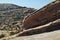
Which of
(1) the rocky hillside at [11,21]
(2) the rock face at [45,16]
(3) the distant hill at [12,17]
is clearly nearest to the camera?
(2) the rock face at [45,16]

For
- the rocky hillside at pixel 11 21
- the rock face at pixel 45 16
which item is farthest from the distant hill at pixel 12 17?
the rock face at pixel 45 16

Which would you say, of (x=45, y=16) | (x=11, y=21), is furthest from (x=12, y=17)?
(x=45, y=16)

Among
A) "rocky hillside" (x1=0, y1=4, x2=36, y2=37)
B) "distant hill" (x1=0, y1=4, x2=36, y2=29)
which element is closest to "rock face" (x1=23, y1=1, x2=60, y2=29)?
"rocky hillside" (x1=0, y1=4, x2=36, y2=37)

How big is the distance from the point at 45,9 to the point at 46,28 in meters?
3.53

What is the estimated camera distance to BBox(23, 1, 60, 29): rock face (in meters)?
22.9

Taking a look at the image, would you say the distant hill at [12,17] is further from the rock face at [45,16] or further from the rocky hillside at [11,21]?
the rock face at [45,16]

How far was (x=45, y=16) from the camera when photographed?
23625 mm

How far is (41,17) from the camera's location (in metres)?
23.9

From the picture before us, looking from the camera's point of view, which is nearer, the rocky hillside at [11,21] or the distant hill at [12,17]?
the rocky hillside at [11,21]

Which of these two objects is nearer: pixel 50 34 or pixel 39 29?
pixel 50 34

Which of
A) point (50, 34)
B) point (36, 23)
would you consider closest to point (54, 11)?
point (36, 23)

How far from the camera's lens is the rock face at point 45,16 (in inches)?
902

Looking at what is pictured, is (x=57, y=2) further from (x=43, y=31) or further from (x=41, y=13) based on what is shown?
(x=43, y=31)

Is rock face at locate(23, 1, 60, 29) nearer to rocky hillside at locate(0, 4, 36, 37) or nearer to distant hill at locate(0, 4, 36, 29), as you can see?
rocky hillside at locate(0, 4, 36, 37)
